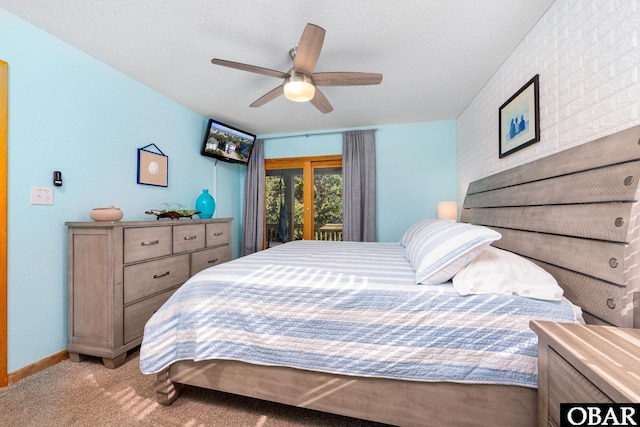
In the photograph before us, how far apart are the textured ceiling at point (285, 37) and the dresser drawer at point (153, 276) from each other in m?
1.85

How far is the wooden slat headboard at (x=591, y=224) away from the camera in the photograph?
40.7 inches

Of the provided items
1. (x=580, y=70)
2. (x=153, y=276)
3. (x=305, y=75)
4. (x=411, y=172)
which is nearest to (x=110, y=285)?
(x=153, y=276)


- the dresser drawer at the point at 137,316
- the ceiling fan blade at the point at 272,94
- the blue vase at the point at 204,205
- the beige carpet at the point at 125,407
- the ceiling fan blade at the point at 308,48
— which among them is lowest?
the beige carpet at the point at 125,407

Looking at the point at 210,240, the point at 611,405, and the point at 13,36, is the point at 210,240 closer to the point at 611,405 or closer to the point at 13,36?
the point at 13,36

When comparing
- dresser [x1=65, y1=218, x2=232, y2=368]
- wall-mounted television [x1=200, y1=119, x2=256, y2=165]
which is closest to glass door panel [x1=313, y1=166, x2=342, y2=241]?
wall-mounted television [x1=200, y1=119, x2=256, y2=165]

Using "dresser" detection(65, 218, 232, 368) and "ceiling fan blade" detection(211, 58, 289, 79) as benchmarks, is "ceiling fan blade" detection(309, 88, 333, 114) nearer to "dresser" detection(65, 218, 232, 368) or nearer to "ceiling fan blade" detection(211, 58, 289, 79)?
"ceiling fan blade" detection(211, 58, 289, 79)

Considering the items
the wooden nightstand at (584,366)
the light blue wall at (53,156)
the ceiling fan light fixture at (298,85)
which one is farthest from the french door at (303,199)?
the wooden nightstand at (584,366)

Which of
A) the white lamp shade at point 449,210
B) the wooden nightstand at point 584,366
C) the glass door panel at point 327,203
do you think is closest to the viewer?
the wooden nightstand at point 584,366

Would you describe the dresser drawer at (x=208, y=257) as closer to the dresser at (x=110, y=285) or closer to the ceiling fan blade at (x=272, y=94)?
the dresser at (x=110, y=285)

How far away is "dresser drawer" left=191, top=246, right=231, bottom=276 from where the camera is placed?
9.25 feet

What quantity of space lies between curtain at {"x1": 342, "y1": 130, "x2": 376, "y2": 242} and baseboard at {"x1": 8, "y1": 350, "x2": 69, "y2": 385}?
11.1 feet

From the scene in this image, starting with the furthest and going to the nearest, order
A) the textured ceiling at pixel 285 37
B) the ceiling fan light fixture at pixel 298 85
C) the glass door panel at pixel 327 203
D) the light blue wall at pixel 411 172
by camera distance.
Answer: the glass door panel at pixel 327 203, the light blue wall at pixel 411 172, the ceiling fan light fixture at pixel 298 85, the textured ceiling at pixel 285 37

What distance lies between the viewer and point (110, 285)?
76.5 inches

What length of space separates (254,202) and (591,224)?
4260mm
